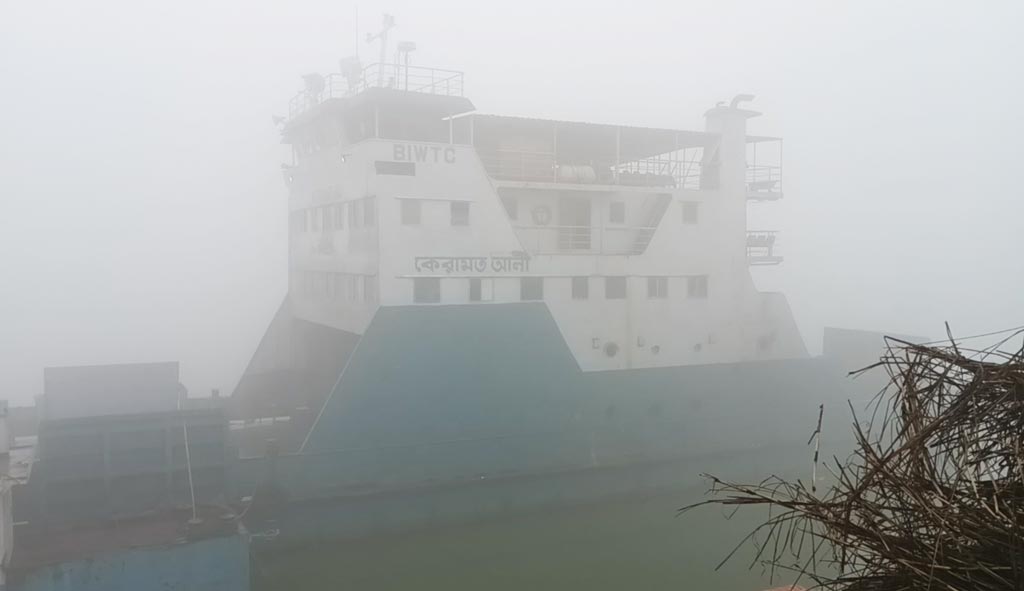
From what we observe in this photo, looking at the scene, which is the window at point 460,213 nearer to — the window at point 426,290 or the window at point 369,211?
the window at point 426,290

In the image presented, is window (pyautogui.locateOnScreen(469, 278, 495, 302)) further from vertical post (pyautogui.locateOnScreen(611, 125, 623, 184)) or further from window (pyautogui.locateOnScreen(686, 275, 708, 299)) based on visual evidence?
window (pyautogui.locateOnScreen(686, 275, 708, 299))

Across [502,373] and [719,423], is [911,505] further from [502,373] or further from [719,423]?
[719,423]

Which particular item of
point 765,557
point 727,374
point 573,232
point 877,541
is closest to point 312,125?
point 573,232

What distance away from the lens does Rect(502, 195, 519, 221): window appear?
7.62 meters

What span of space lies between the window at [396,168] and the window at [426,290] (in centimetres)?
95

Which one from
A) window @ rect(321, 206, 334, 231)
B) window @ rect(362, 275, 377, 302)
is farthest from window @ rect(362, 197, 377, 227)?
window @ rect(321, 206, 334, 231)

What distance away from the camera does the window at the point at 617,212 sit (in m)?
8.05

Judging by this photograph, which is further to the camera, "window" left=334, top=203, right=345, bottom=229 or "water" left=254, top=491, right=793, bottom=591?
"window" left=334, top=203, right=345, bottom=229

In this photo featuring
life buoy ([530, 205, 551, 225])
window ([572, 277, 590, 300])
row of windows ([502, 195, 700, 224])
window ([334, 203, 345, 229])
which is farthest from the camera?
life buoy ([530, 205, 551, 225])

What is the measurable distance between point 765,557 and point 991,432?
18.2 feet

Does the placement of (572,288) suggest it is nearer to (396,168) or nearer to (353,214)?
(396,168)

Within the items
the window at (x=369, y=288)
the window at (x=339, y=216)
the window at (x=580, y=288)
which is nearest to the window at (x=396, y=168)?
the window at (x=339, y=216)

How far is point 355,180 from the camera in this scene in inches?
279

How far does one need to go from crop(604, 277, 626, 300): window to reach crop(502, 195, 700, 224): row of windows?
0.71 meters
